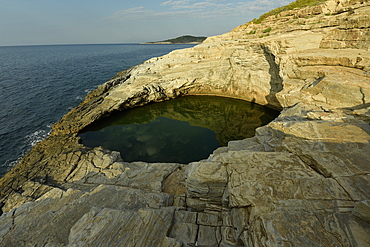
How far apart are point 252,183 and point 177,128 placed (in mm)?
17442

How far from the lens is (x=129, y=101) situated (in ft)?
94.0

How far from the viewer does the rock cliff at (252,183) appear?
17.7 ft

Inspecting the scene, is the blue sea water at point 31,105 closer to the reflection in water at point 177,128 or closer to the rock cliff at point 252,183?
the rock cliff at point 252,183

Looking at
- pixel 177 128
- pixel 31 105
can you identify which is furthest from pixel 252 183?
pixel 31 105

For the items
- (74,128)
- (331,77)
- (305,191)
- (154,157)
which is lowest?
(154,157)

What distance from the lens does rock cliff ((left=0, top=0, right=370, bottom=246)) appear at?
5387mm

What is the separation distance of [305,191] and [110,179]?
12156 mm

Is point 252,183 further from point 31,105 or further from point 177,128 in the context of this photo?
point 31,105

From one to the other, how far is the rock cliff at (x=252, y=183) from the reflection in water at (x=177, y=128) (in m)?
3.41

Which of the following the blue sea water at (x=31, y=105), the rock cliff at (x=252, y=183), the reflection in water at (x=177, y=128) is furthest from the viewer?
the blue sea water at (x=31, y=105)

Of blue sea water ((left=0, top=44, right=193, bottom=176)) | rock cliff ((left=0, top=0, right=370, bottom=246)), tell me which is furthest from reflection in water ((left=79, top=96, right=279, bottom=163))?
blue sea water ((left=0, top=44, right=193, bottom=176))

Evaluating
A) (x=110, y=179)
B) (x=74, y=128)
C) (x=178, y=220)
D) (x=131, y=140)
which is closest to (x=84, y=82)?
(x=74, y=128)

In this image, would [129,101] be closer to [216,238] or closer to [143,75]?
[143,75]

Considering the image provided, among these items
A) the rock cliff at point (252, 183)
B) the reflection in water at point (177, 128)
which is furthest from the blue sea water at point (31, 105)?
the reflection in water at point (177, 128)
